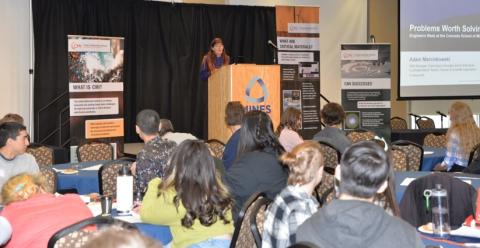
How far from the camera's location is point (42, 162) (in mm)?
6727

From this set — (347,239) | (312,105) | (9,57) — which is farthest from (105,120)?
(347,239)

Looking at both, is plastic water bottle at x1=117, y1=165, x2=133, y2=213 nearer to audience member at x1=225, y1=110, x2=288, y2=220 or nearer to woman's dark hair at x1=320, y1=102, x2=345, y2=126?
audience member at x1=225, y1=110, x2=288, y2=220

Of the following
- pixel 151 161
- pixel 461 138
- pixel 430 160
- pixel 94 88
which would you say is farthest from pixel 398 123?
pixel 151 161

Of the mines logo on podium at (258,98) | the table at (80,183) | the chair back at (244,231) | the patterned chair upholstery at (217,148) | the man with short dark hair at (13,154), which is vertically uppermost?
the mines logo on podium at (258,98)

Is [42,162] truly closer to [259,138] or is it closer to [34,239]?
[259,138]

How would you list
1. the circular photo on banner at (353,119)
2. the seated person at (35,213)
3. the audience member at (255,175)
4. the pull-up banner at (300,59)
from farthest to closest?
1. the circular photo on banner at (353,119)
2. the pull-up banner at (300,59)
3. the audience member at (255,175)
4. the seated person at (35,213)

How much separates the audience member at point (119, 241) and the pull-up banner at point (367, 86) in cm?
988

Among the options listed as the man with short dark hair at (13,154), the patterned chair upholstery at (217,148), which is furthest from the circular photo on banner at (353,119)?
the man with short dark hair at (13,154)

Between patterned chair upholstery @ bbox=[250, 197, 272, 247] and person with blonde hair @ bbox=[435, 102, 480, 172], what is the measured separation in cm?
436

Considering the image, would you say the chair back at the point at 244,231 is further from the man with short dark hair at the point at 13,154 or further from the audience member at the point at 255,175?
the man with short dark hair at the point at 13,154

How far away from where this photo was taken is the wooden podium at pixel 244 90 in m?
7.90

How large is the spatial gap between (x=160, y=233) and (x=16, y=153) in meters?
1.86

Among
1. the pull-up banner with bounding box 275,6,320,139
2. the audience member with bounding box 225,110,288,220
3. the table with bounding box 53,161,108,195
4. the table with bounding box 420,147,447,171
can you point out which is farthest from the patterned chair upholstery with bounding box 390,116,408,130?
the audience member with bounding box 225,110,288,220

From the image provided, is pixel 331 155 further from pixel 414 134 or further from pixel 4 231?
pixel 414 134
